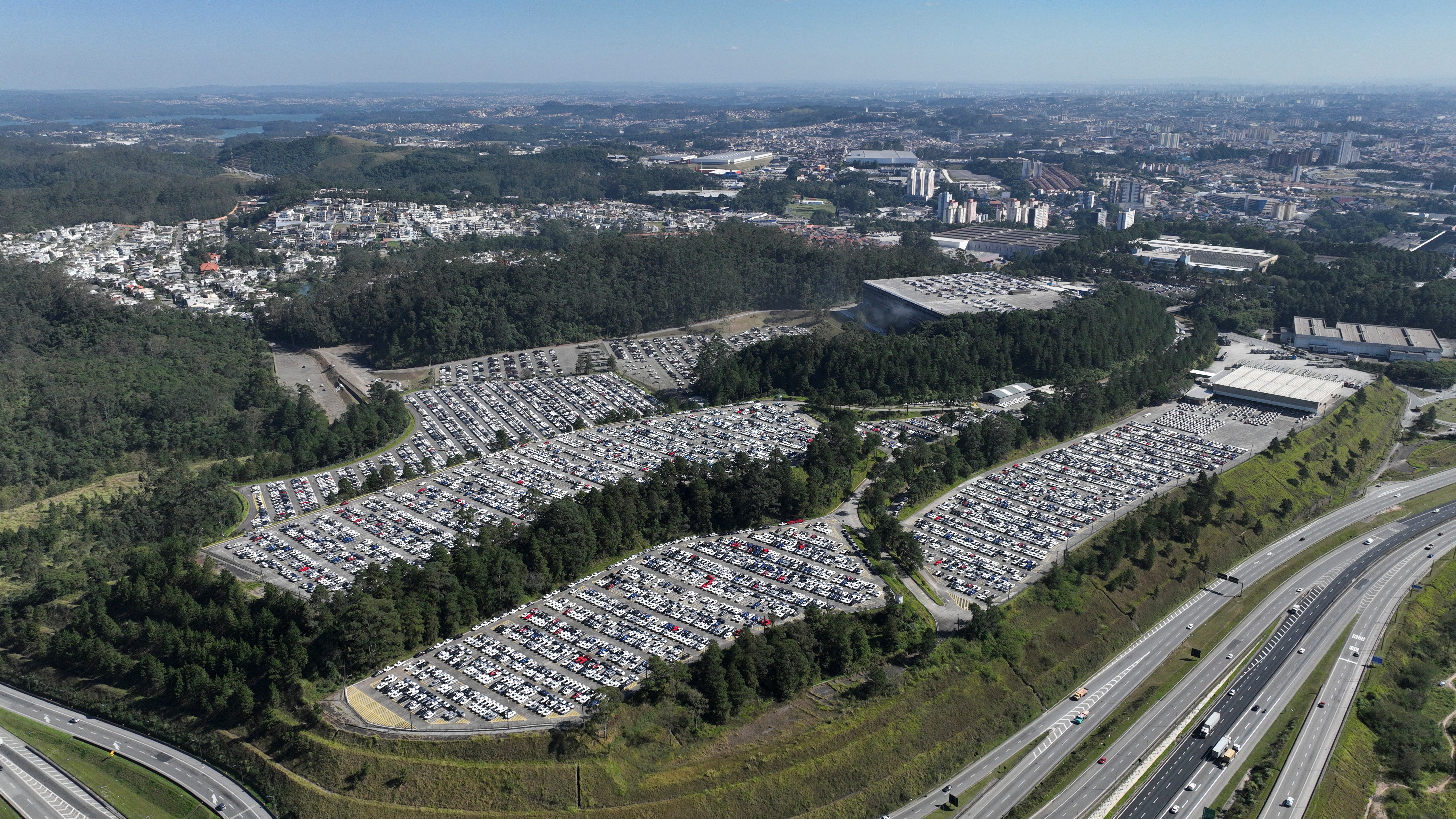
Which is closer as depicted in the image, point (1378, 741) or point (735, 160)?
point (1378, 741)

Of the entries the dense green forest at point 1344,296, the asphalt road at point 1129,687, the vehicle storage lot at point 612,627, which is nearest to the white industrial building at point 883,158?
the dense green forest at point 1344,296

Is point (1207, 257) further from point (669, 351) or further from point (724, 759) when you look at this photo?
point (724, 759)

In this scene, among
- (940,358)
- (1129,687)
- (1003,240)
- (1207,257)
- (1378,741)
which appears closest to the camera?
(1378,741)

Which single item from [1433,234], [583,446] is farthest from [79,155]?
[1433,234]

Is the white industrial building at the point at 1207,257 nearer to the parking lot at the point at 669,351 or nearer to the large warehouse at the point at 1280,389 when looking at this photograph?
the large warehouse at the point at 1280,389

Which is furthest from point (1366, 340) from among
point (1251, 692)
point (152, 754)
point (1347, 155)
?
point (1347, 155)

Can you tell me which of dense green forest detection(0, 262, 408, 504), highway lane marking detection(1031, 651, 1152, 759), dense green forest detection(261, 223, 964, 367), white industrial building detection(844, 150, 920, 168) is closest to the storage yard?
dense green forest detection(261, 223, 964, 367)
